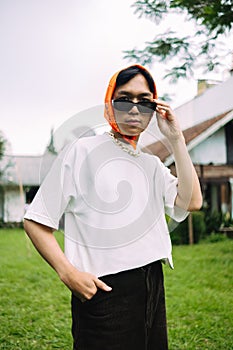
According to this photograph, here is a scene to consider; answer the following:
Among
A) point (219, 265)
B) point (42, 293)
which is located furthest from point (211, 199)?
point (42, 293)

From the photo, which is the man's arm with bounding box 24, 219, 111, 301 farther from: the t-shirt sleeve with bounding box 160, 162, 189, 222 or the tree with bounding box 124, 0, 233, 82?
the tree with bounding box 124, 0, 233, 82

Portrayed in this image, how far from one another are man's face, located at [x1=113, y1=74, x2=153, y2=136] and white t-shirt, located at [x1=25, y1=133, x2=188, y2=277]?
8cm

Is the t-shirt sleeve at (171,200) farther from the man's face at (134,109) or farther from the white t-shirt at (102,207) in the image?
the man's face at (134,109)

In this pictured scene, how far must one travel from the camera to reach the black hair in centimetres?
110

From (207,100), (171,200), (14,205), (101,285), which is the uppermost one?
(171,200)

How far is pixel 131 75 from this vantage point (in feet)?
3.61

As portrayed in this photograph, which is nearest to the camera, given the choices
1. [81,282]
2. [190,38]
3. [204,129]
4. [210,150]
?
[81,282]

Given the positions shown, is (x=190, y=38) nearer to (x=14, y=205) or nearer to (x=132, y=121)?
(x=132, y=121)

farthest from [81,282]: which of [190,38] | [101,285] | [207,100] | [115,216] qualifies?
[207,100]

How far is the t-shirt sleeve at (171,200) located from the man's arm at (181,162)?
0.04 feet

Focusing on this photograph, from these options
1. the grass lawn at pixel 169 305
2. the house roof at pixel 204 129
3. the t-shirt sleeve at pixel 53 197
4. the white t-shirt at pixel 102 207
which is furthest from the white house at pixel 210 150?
the t-shirt sleeve at pixel 53 197

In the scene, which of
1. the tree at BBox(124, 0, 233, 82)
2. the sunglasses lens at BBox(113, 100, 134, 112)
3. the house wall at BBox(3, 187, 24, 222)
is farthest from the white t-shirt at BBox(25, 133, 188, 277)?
the house wall at BBox(3, 187, 24, 222)

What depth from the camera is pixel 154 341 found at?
1.22 m

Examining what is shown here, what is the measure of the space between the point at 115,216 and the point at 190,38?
2608mm
